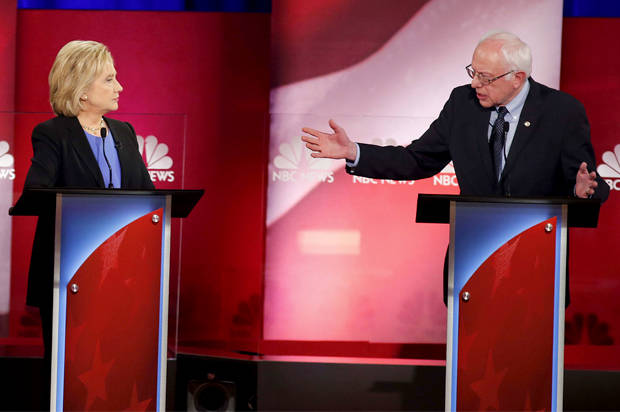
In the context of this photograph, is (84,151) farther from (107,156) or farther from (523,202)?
(523,202)

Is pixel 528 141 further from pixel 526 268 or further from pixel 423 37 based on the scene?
pixel 423 37

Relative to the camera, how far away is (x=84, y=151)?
285 cm

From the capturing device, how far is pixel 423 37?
13.9 feet

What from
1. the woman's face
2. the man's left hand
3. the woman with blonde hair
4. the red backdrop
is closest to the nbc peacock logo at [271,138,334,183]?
the red backdrop

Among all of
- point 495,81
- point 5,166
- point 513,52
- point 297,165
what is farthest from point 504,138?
point 5,166

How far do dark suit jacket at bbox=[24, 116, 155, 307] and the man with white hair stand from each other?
0.85 m

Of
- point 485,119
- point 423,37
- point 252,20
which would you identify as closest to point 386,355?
point 485,119

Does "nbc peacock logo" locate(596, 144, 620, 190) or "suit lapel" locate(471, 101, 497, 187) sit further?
"nbc peacock logo" locate(596, 144, 620, 190)

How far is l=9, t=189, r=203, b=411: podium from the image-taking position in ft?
7.92

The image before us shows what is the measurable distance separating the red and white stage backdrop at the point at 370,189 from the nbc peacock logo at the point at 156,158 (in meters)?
0.63

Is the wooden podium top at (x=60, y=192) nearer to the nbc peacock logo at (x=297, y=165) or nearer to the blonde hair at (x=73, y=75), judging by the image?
the blonde hair at (x=73, y=75)

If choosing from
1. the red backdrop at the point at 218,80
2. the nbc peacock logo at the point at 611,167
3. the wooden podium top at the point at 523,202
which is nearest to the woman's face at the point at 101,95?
the red backdrop at the point at 218,80

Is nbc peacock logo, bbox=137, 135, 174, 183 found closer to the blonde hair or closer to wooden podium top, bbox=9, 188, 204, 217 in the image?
the blonde hair

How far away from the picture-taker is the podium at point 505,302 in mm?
2395
